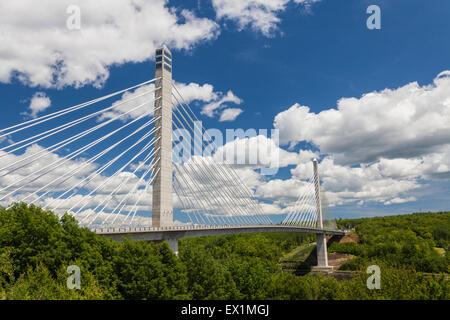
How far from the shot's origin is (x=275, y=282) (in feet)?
125

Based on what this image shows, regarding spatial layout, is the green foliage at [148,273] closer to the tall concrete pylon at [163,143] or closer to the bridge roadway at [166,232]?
the bridge roadway at [166,232]

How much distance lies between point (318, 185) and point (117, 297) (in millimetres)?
104522

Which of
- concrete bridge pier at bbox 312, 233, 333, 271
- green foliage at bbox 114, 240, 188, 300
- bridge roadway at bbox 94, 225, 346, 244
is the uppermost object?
bridge roadway at bbox 94, 225, 346, 244

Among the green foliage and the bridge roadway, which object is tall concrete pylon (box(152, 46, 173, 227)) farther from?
the green foliage

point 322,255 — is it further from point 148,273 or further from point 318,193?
point 148,273

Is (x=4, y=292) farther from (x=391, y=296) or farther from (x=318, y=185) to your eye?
(x=318, y=185)

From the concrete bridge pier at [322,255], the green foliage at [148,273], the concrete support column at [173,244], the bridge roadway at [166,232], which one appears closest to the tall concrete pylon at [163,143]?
A: the bridge roadway at [166,232]

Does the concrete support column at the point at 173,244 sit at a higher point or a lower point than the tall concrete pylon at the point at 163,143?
lower

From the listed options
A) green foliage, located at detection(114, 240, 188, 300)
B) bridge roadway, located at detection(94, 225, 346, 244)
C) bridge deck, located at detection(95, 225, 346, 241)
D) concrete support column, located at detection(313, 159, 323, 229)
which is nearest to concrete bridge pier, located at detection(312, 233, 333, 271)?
concrete support column, located at detection(313, 159, 323, 229)

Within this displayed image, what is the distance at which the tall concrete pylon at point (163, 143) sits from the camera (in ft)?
137

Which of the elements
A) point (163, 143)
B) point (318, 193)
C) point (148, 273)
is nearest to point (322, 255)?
point (318, 193)

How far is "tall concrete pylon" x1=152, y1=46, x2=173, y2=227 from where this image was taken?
41.7 meters
